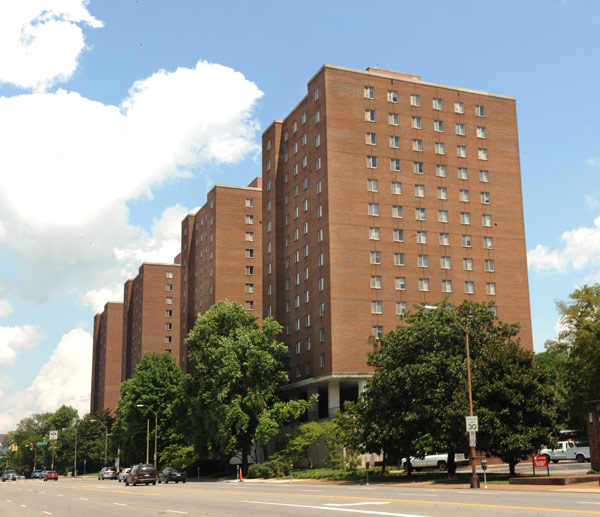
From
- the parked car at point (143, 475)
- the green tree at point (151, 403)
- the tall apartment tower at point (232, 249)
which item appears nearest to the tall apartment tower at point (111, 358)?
the tall apartment tower at point (232, 249)

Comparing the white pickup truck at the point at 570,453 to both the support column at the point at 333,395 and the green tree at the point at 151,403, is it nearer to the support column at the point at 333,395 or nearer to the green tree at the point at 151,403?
the support column at the point at 333,395

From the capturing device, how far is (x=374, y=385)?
167 ft

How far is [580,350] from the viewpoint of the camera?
74.7m

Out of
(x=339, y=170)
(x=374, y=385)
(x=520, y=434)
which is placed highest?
(x=339, y=170)

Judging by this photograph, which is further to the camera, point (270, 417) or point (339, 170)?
point (339, 170)

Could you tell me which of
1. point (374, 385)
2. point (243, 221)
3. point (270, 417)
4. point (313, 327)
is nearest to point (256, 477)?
point (270, 417)

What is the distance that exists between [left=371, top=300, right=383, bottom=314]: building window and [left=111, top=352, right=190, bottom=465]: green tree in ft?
102

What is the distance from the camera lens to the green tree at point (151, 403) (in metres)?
93.7

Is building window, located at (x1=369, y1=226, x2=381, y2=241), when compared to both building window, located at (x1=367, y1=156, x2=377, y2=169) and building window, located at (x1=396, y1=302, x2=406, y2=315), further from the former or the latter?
building window, located at (x1=396, y1=302, x2=406, y2=315)

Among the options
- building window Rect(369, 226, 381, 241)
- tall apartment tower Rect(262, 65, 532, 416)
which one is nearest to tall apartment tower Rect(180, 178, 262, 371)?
tall apartment tower Rect(262, 65, 532, 416)

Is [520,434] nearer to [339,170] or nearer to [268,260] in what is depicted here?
[339,170]

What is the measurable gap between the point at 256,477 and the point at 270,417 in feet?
19.0

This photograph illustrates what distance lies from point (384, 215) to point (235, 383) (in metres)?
24.7

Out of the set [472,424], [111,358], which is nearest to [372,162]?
[472,424]
